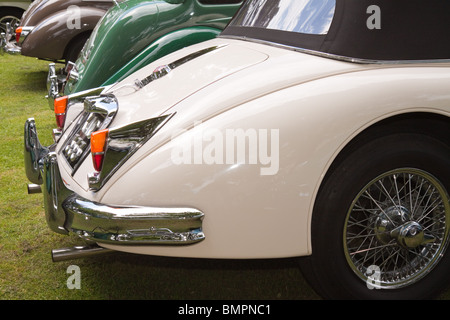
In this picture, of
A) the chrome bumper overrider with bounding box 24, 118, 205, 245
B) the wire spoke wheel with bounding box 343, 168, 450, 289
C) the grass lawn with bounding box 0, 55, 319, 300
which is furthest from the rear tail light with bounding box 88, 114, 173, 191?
the wire spoke wheel with bounding box 343, 168, 450, 289

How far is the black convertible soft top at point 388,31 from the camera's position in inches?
100

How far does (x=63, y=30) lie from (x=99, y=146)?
543 centimetres

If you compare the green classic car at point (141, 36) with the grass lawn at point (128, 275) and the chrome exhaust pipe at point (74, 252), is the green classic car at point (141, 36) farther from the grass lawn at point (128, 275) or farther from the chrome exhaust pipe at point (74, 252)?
the chrome exhaust pipe at point (74, 252)

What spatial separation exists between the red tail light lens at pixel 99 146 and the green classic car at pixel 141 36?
234 centimetres

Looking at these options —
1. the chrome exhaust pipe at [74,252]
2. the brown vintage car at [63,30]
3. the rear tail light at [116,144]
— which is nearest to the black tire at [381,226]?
the rear tail light at [116,144]

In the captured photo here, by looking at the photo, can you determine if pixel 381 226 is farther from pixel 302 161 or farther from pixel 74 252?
pixel 74 252

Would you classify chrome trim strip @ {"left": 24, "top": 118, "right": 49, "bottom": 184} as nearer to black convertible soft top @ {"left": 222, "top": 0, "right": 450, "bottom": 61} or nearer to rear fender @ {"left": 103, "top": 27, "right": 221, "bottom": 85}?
black convertible soft top @ {"left": 222, "top": 0, "right": 450, "bottom": 61}

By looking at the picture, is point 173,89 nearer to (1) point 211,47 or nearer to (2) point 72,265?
(1) point 211,47

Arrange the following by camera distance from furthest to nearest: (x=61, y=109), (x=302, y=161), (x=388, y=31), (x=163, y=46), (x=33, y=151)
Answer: (x=163, y=46) → (x=61, y=109) → (x=33, y=151) → (x=388, y=31) → (x=302, y=161)

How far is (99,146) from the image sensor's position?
2471mm

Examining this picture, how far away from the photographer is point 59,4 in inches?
304

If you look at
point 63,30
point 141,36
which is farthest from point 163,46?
point 63,30

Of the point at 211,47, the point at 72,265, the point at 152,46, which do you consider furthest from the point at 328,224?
the point at 152,46

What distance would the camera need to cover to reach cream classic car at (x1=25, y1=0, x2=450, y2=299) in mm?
2320
